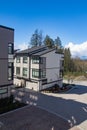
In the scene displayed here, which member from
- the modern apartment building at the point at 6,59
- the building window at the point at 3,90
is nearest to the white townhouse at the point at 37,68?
the modern apartment building at the point at 6,59

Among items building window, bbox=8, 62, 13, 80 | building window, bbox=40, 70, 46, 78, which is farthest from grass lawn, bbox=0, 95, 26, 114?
building window, bbox=40, 70, 46, 78

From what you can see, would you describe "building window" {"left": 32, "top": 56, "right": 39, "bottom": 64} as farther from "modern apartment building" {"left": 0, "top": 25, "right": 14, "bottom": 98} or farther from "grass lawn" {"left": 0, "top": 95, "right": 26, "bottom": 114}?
"grass lawn" {"left": 0, "top": 95, "right": 26, "bottom": 114}

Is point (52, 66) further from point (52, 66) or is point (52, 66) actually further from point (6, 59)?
point (6, 59)

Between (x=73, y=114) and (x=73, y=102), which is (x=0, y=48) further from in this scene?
(x=73, y=102)

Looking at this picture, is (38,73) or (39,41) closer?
(38,73)

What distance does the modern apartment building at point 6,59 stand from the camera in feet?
75.0

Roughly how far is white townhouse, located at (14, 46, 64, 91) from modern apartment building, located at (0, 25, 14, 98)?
418 inches

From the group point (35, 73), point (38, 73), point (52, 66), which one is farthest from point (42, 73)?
point (52, 66)

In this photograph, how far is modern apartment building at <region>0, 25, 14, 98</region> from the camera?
75.0 ft

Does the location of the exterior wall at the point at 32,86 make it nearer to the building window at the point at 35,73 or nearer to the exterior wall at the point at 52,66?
the building window at the point at 35,73

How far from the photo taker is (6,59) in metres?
23.5

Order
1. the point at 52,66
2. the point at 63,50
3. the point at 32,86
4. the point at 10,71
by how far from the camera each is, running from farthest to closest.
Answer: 1. the point at 63,50
2. the point at 52,66
3. the point at 32,86
4. the point at 10,71

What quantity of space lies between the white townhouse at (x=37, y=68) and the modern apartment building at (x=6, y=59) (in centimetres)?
1061

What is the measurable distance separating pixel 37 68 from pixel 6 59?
39.3 feet
